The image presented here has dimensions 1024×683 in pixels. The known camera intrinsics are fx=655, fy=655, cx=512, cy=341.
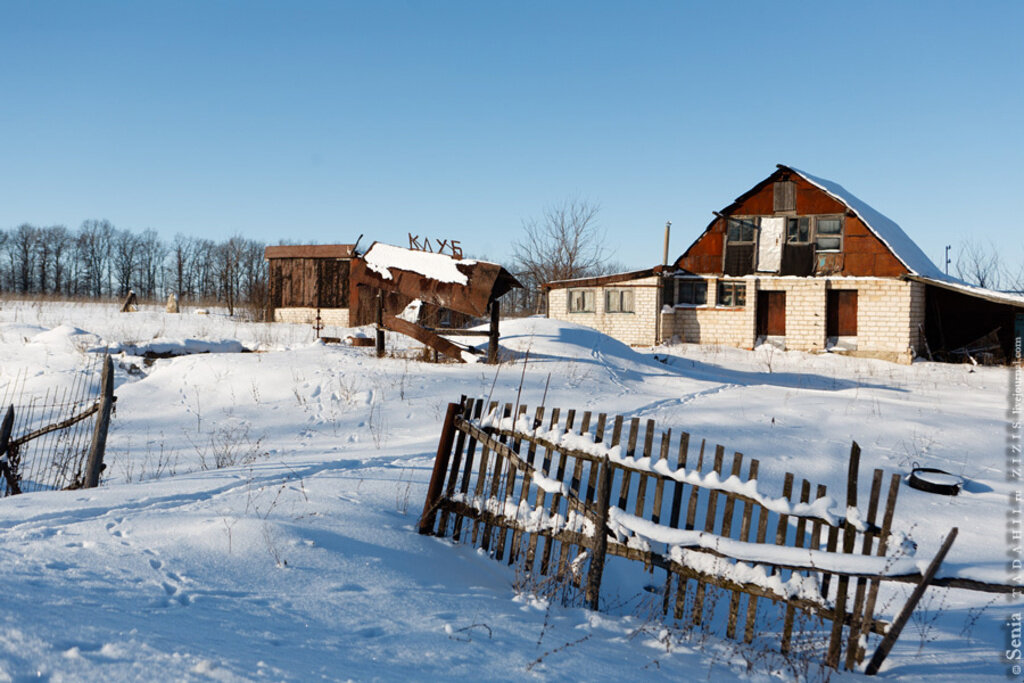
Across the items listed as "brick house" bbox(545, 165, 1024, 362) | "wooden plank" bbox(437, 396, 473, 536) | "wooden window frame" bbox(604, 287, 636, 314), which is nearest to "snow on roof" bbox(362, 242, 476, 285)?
"wooden plank" bbox(437, 396, 473, 536)

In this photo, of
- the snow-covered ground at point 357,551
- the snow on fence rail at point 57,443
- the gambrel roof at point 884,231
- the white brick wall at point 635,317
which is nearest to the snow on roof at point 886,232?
the gambrel roof at point 884,231

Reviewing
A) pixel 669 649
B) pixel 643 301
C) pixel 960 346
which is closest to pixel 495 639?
pixel 669 649

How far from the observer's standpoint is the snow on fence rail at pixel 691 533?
12.1 feet

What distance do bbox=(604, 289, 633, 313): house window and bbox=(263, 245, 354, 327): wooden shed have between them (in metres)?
11.0

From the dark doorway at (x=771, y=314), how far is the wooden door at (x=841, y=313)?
1.69 meters

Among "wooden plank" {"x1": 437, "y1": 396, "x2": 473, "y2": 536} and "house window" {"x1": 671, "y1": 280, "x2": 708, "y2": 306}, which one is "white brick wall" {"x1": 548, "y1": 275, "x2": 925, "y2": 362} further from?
"wooden plank" {"x1": 437, "y1": 396, "x2": 473, "y2": 536}

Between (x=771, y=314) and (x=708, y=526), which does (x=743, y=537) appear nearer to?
(x=708, y=526)

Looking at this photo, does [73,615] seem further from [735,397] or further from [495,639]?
[735,397]

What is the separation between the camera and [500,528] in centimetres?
483

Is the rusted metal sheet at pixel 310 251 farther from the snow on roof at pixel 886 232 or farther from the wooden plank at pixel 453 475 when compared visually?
the wooden plank at pixel 453 475

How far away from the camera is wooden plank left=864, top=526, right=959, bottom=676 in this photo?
3317 millimetres

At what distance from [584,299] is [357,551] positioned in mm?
25009

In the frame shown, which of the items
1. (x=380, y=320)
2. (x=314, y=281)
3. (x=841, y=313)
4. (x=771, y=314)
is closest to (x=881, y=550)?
(x=380, y=320)

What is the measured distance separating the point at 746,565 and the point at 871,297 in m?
23.9
